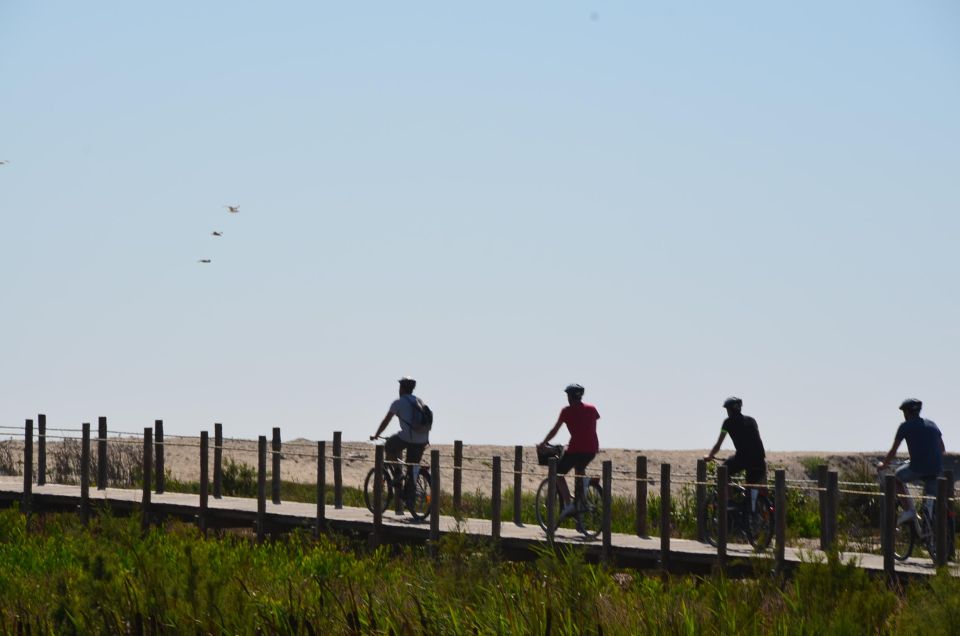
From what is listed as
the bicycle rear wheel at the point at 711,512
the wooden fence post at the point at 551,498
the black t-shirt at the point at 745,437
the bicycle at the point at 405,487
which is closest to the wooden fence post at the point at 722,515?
the black t-shirt at the point at 745,437

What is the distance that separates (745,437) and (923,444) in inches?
86.8

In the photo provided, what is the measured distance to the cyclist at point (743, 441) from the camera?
60.0ft

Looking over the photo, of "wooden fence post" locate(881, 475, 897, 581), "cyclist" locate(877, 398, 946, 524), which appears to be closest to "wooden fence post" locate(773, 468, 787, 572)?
"wooden fence post" locate(881, 475, 897, 581)

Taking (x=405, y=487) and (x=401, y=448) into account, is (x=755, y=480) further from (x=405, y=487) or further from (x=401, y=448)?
(x=405, y=487)

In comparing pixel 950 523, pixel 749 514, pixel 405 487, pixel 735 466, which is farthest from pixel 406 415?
pixel 950 523

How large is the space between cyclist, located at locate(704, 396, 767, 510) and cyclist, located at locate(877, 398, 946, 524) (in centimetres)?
176

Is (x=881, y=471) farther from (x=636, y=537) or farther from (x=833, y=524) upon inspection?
(x=636, y=537)

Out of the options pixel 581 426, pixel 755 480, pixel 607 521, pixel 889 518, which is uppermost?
pixel 581 426

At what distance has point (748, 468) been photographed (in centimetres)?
1838

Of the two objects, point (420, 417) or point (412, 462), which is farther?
point (412, 462)

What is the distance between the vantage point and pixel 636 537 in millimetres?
20203

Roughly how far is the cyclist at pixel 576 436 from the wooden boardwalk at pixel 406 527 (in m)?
0.62

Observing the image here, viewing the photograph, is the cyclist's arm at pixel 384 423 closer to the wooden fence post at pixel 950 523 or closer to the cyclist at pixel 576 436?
the cyclist at pixel 576 436

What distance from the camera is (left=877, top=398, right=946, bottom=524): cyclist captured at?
55.8 ft
